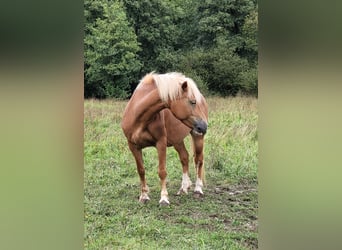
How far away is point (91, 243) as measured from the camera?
2521 mm

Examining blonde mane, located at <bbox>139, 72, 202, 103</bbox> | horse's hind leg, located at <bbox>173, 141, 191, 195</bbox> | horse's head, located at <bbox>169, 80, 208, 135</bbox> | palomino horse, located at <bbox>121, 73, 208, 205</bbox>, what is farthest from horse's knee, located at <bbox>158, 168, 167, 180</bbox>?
blonde mane, located at <bbox>139, 72, 202, 103</bbox>

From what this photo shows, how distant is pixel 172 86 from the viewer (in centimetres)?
254

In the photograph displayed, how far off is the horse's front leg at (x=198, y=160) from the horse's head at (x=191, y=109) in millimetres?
38

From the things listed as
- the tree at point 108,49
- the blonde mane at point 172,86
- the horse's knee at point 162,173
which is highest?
the tree at point 108,49

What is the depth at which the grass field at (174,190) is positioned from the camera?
2.53 metres

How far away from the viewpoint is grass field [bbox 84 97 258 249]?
2.53 m

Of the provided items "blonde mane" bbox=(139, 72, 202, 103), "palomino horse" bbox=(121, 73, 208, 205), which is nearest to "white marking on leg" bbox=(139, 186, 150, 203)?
"palomino horse" bbox=(121, 73, 208, 205)

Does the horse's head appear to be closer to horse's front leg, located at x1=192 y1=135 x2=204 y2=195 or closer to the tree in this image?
horse's front leg, located at x1=192 y1=135 x2=204 y2=195

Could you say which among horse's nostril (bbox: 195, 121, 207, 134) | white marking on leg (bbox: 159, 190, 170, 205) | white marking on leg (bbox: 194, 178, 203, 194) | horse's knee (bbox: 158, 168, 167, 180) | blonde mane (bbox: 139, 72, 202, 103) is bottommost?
white marking on leg (bbox: 159, 190, 170, 205)

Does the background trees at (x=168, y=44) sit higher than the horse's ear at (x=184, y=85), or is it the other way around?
the background trees at (x=168, y=44)

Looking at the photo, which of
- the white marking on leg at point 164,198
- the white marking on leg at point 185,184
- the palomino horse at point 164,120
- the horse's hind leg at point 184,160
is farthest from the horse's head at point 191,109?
the white marking on leg at point 164,198

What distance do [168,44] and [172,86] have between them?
23 cm

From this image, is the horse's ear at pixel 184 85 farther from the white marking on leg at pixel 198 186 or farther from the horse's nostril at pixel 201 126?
the white marking on leg at pixel 198 186

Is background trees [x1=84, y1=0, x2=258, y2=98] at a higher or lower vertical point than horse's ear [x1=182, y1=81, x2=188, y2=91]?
higher
